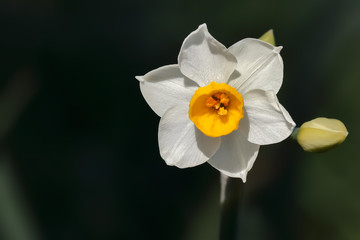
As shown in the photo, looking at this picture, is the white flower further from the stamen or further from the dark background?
the dark background

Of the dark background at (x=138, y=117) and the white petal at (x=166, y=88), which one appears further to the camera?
the dark background at (x=138, y=117)

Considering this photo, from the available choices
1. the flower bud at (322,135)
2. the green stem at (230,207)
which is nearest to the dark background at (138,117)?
the green stem at (230,207)

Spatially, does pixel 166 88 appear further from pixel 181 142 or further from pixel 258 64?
pixel 258 64

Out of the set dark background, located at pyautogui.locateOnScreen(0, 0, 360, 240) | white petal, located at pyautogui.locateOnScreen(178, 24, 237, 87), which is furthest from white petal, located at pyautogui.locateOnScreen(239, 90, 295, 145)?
dark background, located at pyautogui.locateOnScreen(0, 0, 360, 240)

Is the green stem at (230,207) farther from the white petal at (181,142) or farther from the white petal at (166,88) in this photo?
the white petal at (166,88)

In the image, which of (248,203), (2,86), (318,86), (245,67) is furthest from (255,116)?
(2,86)

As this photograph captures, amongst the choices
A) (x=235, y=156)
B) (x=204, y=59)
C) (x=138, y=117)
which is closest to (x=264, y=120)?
(x=235, y=156)

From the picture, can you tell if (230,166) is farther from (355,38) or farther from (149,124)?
(355,38)
